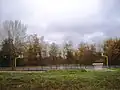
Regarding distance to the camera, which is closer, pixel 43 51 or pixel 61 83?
pixel 61 83

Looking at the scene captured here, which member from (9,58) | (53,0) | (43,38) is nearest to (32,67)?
(9,58)

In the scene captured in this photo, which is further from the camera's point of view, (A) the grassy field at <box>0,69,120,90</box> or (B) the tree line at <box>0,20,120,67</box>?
(B) the tree line at <box>0,20,120,67</box>

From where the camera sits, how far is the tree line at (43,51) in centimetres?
660

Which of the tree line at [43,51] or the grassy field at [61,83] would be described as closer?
the grassy field at [61,83]

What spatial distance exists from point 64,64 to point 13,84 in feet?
10.6

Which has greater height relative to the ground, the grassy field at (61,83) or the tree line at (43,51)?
the tree line at (43,51)

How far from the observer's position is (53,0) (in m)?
3.95

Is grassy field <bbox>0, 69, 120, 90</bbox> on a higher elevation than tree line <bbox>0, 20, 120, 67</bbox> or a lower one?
lower

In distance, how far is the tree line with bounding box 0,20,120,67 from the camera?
6601 mm

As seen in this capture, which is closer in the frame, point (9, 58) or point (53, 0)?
point (53, 0)

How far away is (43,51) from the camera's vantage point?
7.87 metres

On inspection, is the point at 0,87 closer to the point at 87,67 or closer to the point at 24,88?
the point at 24,88

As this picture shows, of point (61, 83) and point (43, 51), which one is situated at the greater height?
point (43, 51)

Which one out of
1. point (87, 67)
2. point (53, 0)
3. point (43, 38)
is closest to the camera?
point (53, 0)
